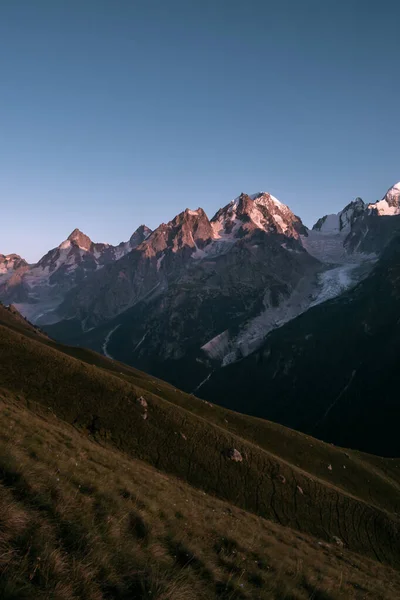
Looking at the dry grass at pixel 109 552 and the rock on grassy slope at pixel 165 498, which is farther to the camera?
the rock on grassy slope at pixel 165 498

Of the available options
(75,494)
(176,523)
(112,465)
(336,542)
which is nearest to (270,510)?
(336,542)

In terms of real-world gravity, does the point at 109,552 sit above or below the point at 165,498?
above

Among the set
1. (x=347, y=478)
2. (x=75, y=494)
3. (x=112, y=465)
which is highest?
(x=75, y=494)

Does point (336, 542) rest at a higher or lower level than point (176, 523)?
lower

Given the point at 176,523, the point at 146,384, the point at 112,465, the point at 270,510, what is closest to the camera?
the point at 176,523

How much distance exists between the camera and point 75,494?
459 inches

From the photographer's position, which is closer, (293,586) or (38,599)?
(38,599)

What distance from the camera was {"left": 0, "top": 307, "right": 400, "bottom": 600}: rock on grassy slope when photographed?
8.21m

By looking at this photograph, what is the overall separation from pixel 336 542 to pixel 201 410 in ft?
133

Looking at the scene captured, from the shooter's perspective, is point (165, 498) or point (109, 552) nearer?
point (109, 552)

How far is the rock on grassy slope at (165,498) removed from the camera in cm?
821

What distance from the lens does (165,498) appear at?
19.7m

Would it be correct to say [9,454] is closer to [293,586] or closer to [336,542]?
[293,586]

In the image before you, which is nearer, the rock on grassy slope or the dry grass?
the dry grass
